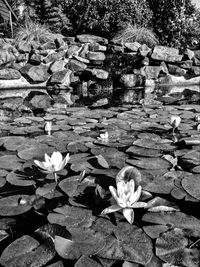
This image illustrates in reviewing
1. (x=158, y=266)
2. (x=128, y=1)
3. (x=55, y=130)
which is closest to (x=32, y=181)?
(x=158, y=266)

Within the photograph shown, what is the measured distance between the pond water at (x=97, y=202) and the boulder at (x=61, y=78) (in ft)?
16.3

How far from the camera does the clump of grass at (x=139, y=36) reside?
10141 millimetres

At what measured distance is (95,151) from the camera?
7.05ft

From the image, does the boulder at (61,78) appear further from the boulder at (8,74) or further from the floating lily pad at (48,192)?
the floating lily pad at (48,192)

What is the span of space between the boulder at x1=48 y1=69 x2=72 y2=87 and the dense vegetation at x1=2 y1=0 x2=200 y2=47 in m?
4.32

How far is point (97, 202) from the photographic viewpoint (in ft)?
4.71

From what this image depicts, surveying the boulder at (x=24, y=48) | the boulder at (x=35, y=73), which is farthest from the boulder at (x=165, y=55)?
the boulder at (x=24, y=48)

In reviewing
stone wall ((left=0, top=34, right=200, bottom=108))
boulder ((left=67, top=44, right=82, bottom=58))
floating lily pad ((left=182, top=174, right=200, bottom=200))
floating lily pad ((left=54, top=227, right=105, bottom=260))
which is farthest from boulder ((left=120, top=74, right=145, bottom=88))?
floating lily pad ((left=54, top=227, right=105, bottom=260))

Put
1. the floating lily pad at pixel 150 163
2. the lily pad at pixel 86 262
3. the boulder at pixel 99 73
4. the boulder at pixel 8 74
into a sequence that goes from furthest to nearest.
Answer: the boulder at pixel 99 73 → the boulder at pixel 8 74 → the floating lily pad at pixel 150 163 → the lily pad at pixel 86 262

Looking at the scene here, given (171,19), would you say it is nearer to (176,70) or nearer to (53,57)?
(176,70)

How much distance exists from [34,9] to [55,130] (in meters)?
12.6

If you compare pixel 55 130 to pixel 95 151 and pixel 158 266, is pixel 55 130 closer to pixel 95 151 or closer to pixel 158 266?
pixel 95 151

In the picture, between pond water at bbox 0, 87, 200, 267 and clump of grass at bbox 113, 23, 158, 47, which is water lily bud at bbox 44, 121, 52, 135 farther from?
clump of grass at bbox 113, 23, 158, 47

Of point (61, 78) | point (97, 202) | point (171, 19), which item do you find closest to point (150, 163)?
point (97, 202)
